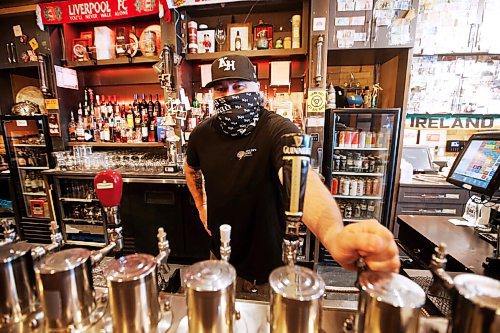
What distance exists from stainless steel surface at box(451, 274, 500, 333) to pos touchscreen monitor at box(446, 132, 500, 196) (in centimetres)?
122

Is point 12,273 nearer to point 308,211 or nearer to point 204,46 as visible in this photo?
point 308,211

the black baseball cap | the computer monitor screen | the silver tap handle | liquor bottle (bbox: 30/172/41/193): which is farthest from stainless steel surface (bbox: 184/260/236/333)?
liquor bottle (bbox: 30/172/41/193)

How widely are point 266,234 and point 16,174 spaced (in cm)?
406

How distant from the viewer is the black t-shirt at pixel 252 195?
1.32m

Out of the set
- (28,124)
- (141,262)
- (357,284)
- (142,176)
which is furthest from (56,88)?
(357,284)

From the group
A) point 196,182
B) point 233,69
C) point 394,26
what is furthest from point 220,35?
point 196,182

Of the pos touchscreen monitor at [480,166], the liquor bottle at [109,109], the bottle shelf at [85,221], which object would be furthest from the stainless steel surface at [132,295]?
the liquor bottle at [109,109]

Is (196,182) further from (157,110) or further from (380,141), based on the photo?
(380,141)

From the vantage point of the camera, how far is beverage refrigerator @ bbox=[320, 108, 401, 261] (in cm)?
294

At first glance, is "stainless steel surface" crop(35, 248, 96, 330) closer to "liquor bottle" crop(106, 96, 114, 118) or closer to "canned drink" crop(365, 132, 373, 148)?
"canned drink" crop(365, 132, 373, 148)

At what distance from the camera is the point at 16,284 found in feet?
2.13

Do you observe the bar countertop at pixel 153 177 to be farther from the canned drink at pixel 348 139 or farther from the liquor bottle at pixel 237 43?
the canned drink at pixel 348 139

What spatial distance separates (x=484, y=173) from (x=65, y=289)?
1.95 metres

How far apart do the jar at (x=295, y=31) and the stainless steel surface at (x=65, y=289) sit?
2.90 metres
